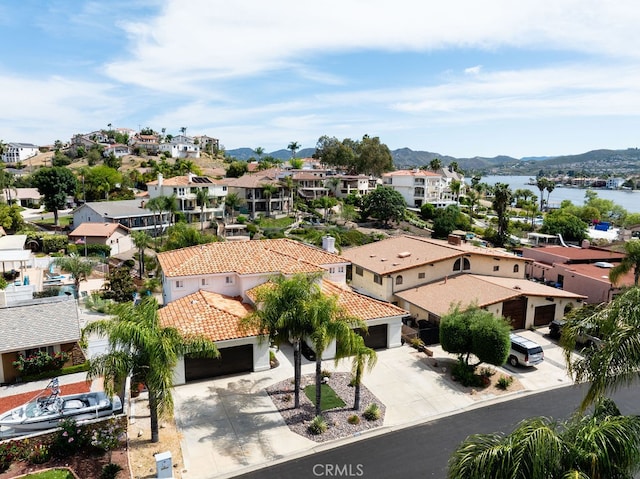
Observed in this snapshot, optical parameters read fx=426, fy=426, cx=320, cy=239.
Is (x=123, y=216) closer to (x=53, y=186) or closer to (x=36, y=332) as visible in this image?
(x=53, y=186)

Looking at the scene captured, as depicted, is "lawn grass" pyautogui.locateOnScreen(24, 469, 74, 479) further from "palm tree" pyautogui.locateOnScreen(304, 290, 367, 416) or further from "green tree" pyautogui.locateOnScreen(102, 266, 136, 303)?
"green tree" pyautogui.locateOnScreen(102, 266, 136, 303)

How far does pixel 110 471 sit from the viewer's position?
1534 cm

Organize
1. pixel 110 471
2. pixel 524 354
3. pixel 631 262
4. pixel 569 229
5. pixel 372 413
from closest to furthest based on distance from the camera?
1. pixel 110 471
2. pixel 372 413
3. pixel 524 354
4. pixel 631 262
5. pixel 569 229

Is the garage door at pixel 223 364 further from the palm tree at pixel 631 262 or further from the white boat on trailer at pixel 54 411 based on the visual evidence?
the palm tree at pixel 631 262

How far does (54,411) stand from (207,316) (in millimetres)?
8652

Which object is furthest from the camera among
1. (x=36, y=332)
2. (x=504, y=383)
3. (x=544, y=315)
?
(x=544, y=315)

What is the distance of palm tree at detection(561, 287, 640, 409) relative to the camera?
368 inches

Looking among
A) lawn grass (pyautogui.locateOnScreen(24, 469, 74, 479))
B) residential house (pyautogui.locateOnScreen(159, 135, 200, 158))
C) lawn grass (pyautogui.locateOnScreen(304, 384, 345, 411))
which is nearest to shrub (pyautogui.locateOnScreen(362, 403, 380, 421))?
lawn grass (pyautogui.locateOnScreen(304, 384, 345, 411))

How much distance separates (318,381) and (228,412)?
4.85 m

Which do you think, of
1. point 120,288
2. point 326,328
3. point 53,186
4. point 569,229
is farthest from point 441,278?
point 53,186

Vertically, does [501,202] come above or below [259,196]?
above

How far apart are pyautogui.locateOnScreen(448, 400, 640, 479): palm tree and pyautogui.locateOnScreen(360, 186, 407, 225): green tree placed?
77764 mm

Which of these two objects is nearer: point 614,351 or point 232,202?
point 614,351

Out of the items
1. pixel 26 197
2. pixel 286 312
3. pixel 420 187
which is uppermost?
pixel 420 187
